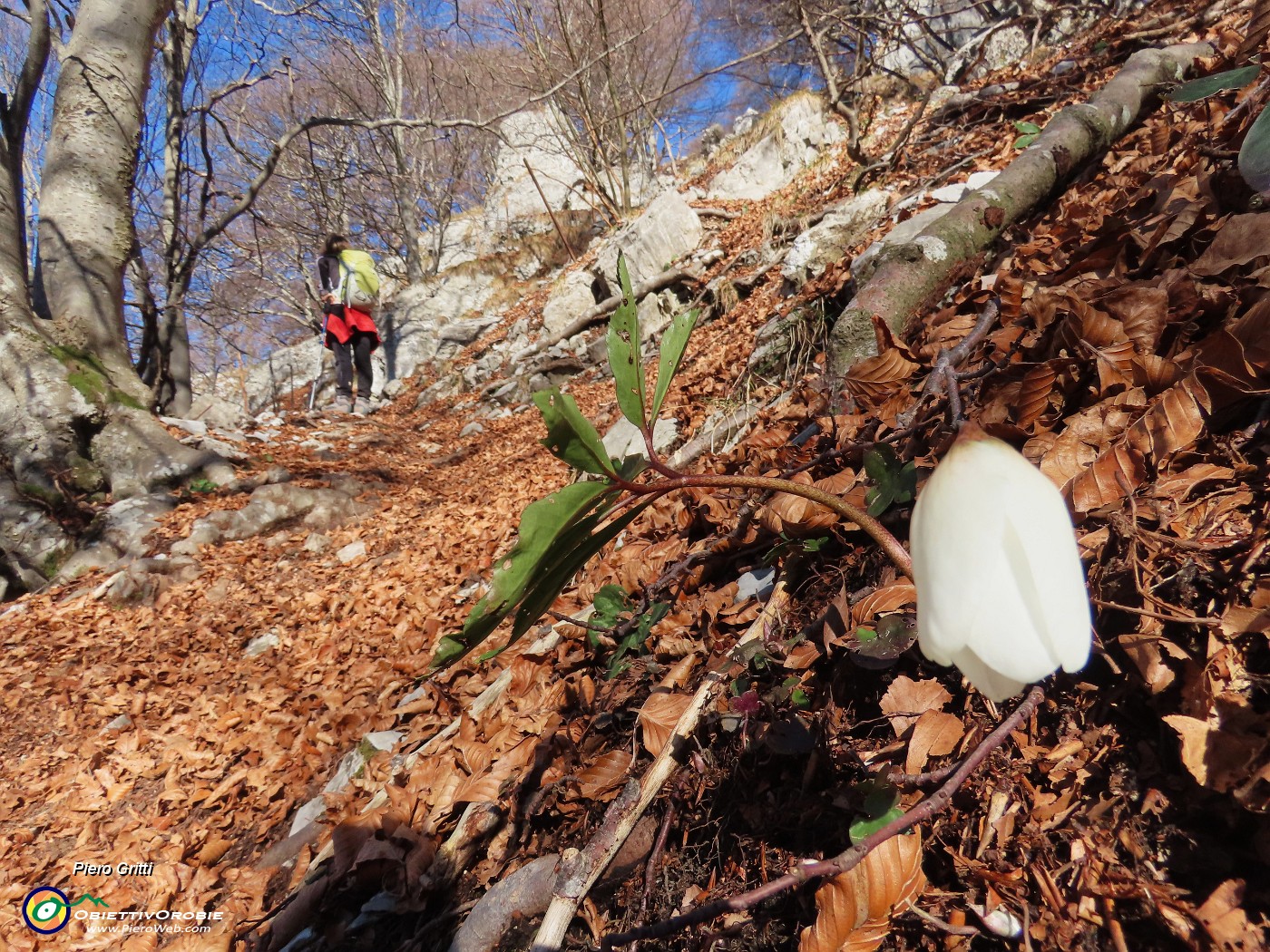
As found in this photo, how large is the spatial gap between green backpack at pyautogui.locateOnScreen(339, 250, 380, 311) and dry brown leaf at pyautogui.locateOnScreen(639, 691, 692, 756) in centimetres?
674

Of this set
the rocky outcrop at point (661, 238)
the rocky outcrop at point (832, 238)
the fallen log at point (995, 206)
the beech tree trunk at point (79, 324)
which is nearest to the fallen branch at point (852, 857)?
the fallen log at point (995, 206)

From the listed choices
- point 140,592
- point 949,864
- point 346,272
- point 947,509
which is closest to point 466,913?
point 949,864

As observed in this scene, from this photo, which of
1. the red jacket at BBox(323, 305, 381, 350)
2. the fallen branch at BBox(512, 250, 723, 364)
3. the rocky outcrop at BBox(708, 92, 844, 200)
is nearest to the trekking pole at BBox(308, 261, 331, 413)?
the red jacket at BBox(323, 305, 381, 350)

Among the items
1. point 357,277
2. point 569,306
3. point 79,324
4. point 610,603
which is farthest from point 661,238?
point 610,603

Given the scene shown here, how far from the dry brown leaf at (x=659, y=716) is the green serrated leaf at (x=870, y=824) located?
39cm

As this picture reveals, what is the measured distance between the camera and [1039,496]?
1.84 feet

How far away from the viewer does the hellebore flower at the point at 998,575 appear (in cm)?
53

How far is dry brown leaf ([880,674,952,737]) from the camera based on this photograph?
32.6 inches

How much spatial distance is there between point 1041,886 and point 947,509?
455 mm

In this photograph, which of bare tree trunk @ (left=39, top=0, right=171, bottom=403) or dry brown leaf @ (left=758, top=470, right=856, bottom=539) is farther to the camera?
bare tree trunk @ (left=39, top=0, right=171, bottom=403)

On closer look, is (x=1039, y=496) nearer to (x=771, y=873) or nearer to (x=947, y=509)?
(x=947, y=509)

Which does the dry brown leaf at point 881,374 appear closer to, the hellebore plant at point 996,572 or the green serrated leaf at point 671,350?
the green serrated leaf at point 671,350

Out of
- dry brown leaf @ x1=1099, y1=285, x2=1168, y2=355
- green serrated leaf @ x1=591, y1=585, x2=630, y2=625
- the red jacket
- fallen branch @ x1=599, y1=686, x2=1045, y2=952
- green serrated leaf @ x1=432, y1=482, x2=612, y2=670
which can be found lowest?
fallen branch @ x1=599, y1=686, x2=1045, y2=952

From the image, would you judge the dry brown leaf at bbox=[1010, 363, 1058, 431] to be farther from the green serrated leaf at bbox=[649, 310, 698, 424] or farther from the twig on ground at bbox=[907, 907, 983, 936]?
the twig on ground at bbox=[907, 907, 983, 936]
